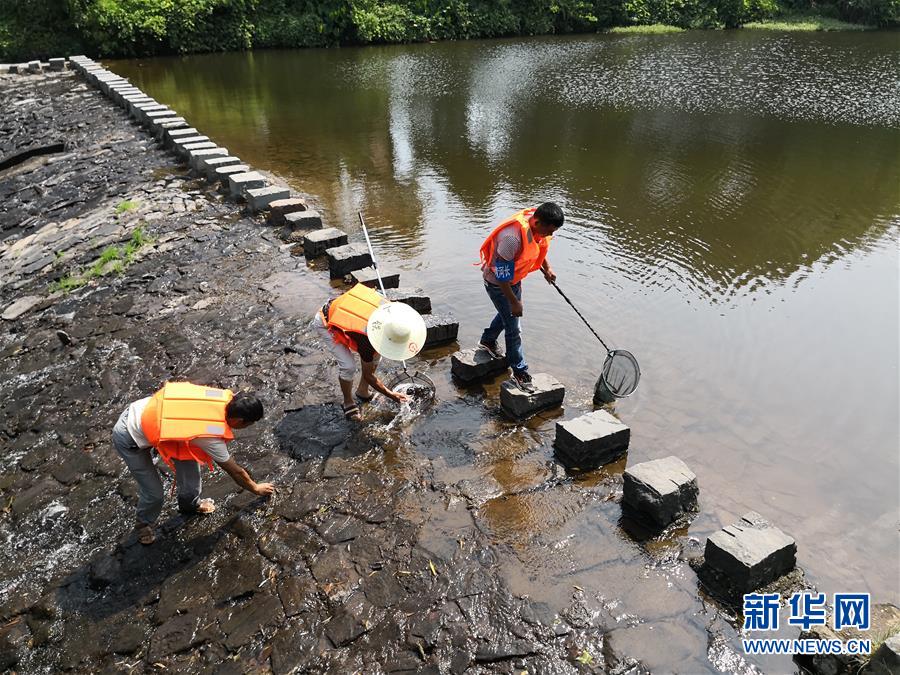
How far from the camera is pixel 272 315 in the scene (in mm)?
7477

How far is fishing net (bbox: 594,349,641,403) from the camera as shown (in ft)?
18.3

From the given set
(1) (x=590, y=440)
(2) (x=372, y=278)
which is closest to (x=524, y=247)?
(1) (x=590, y=440)

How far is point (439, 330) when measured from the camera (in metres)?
6.85

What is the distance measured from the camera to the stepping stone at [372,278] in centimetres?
775

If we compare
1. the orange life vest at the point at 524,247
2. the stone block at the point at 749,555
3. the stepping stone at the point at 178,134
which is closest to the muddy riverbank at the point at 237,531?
the stone block at the point at 749,555

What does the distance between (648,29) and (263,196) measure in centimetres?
3297

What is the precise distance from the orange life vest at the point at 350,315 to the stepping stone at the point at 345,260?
9.48 ft

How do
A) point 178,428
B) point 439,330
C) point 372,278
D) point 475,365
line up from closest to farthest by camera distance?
point 178,428, point 475,365, point 439,330, point 372,278

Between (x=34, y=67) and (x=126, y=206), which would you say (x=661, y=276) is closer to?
(x=126, y=206)

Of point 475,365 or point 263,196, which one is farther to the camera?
point 263,196

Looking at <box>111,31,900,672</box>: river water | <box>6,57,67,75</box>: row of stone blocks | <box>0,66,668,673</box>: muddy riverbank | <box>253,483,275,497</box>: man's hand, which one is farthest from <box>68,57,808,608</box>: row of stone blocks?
<box>6,57,67,75</box>: row of stone blocks

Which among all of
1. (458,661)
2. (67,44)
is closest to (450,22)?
(67,44)

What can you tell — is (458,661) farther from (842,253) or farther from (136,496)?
(842,253)

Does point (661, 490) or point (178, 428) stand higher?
point (178, 428)
